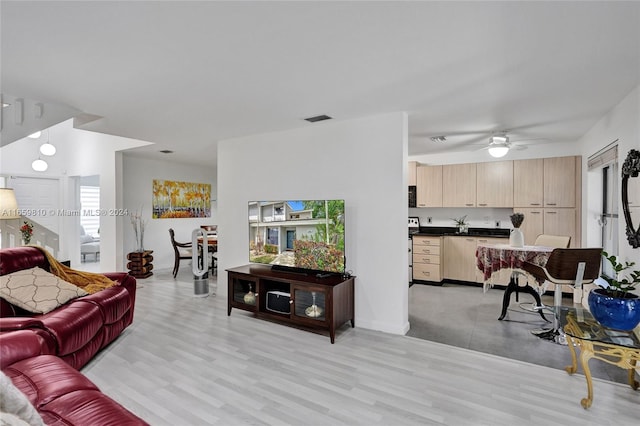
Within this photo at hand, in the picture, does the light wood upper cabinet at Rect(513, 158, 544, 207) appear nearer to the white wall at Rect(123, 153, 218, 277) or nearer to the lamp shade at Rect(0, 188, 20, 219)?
the white wall at Rect(123, 153, 218, 277)

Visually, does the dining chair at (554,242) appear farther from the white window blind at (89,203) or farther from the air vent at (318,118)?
the white window blind at (89,203)

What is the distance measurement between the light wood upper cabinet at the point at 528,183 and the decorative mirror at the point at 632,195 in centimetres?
242

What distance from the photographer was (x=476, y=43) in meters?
2.04

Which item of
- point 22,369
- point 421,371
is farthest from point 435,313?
point 22,369

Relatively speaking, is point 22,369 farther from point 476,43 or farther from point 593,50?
point 593,50

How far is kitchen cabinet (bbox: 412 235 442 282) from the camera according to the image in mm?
5664

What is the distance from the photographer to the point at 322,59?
228cm

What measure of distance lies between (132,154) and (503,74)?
624 cm

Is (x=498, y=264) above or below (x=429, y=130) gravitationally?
below

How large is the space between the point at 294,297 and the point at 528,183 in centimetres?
Result: 420

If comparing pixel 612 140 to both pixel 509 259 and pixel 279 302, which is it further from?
pixel 279 302

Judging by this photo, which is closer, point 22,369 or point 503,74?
point 22,369

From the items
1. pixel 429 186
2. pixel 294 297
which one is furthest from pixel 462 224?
pixel 294 297

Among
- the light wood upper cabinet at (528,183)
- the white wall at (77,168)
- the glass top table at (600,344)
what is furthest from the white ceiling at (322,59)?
the white wall at (77,168)
